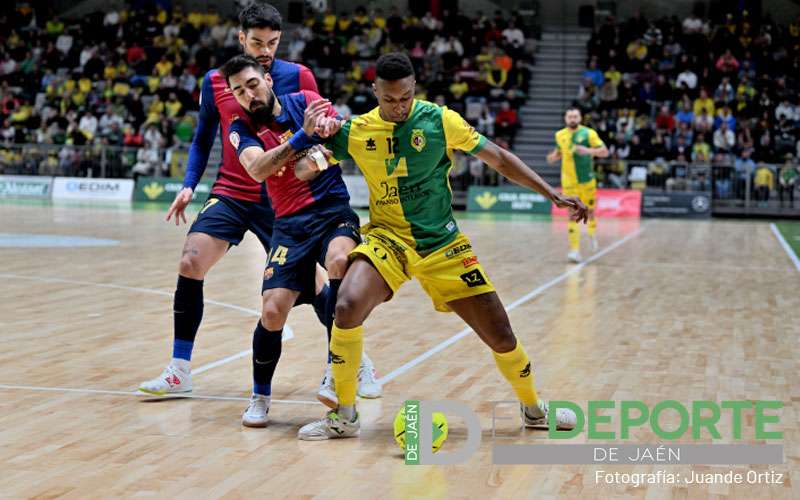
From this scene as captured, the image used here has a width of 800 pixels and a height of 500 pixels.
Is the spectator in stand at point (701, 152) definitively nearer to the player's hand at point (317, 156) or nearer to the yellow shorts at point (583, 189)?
the yellow shorts at point (583, 189)

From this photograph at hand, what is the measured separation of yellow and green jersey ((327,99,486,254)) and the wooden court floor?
1.11 meters

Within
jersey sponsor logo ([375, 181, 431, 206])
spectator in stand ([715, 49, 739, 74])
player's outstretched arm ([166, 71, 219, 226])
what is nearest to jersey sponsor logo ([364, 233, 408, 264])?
jersey sponsor logo ([375, 181, 431, 206])

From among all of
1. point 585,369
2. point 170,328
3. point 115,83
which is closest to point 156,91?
point 115,83

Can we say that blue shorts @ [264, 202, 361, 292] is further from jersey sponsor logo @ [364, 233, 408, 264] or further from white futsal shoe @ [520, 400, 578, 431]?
white futsal shoe @ [520, 400, 578, 431]

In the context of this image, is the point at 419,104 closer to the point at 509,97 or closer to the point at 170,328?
the point at 170,328

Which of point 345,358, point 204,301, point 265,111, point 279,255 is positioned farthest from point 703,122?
point 345,358

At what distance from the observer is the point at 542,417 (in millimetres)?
5980

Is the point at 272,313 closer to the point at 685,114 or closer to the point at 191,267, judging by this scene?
the point at 191,267

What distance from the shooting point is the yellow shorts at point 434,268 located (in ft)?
18.7

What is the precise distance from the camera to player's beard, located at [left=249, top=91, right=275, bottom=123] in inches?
241

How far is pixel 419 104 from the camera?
5.88 meters

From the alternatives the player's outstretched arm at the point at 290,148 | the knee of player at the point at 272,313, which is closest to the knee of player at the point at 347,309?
the knee of player at the point at 272,313

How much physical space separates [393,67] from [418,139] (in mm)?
445

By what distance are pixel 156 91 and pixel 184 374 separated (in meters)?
26.8
